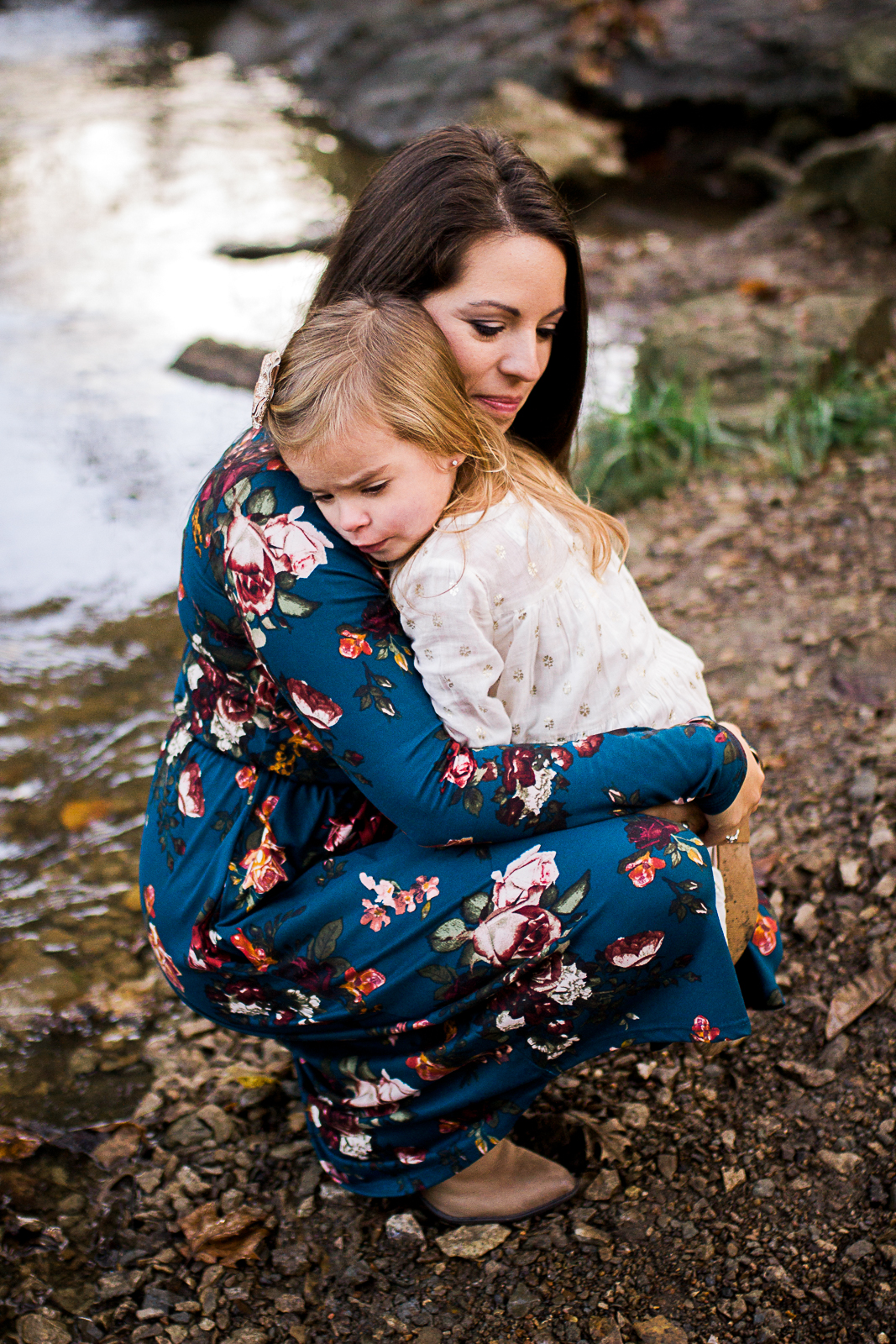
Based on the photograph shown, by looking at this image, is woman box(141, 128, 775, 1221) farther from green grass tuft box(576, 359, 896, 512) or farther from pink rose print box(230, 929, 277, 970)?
green grass tuft box(576, 359, 896, 512)

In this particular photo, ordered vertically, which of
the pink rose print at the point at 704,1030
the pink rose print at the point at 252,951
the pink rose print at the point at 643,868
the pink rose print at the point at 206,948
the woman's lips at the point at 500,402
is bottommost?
the pink rose print at the point at 704,1030

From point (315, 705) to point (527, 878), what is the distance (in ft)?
1.25

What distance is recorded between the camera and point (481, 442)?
1.70 metres

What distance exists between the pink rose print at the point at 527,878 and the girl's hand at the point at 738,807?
0.30 m

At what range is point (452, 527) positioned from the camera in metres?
1.64

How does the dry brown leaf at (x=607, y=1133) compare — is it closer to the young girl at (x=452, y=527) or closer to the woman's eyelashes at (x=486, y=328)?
the young girl at (x=452, y=527)

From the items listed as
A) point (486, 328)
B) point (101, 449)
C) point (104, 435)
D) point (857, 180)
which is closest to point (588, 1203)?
point (486, 328)

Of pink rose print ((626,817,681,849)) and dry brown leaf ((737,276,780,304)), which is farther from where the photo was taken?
dry brown leaf ((737,276,780,304))

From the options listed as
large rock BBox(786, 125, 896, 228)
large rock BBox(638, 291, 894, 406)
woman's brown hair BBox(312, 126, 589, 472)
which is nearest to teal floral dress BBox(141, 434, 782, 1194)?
woman's brown hair BBox(312, 126, 589, 472)

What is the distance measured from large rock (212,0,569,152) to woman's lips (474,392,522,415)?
6839 mm

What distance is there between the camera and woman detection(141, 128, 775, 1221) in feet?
5.18

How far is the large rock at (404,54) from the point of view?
869 centimetres

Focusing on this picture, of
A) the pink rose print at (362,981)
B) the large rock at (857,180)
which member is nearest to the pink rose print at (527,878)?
the pink rose print at (362,981)

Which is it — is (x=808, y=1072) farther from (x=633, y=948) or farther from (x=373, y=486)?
(x=373, y=486)
